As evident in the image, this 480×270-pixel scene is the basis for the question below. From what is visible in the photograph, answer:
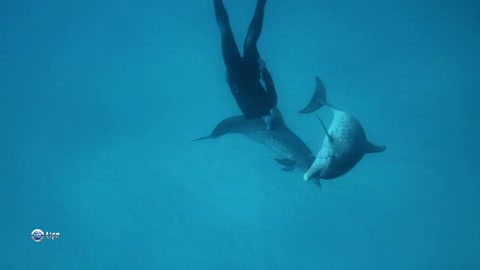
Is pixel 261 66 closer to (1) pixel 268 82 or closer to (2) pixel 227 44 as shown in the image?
(1) pixel 268 82

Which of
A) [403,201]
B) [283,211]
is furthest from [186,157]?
[403,201]

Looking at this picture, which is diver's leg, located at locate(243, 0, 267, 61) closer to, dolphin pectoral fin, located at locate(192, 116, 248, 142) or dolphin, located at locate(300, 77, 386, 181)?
dolphin, located at locate(300, 77, 386, 181)

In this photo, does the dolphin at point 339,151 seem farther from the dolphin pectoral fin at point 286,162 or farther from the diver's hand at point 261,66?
the diver's hand at point 261,66

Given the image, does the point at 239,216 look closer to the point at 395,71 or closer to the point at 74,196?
the point at 74,196

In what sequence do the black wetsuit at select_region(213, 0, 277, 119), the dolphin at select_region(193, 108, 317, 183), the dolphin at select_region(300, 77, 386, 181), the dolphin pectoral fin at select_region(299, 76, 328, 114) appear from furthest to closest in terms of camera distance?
the dolphin pectoral fin at select_region(299, 76, 328, 114), the dolphin at select_region(193, 108, 317, 183), the dolphin at select_region(300, 77, 386, 181), the black wetsuit at select_region(213, 0, 277, 119)

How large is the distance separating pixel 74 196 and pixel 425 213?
38.2 feet

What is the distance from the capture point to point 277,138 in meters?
8.42

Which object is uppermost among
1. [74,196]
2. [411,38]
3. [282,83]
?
[411,38]

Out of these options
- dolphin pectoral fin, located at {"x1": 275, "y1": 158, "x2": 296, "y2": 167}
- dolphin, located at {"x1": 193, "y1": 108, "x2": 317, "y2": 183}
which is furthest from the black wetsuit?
dolphin, located at {"x1": 193, "y1": 108, "x2": 317, "y2": 183}

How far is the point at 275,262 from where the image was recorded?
43.2 feet

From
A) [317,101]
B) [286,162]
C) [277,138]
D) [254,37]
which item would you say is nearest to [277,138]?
[277,138]

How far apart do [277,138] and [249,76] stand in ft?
10.4

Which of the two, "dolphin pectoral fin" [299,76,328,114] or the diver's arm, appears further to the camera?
"dolphin pectoral fin" [299,76,328,114]

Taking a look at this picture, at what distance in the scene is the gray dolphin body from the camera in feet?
26.1
